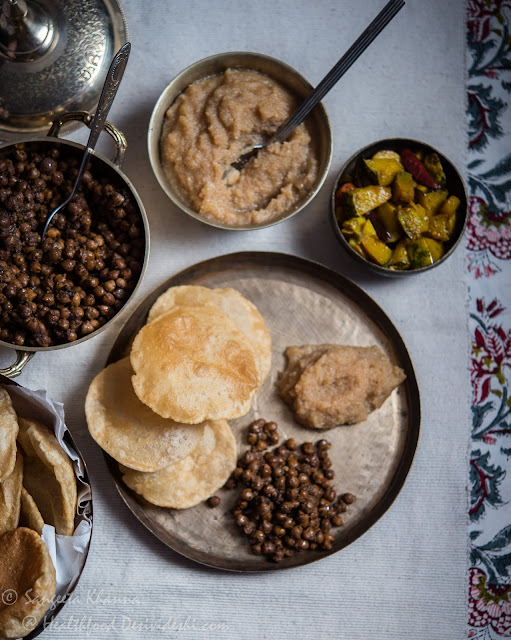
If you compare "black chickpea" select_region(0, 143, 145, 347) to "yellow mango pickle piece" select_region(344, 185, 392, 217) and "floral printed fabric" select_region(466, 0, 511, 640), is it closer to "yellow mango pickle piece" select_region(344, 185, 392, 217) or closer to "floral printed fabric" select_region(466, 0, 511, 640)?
"yellow mango pickle piece" select_region(344, 185, 392, 217)

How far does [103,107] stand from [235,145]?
1.77ft

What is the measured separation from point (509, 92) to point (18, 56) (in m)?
2.22

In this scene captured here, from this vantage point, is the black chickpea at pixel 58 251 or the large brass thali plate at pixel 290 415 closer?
the black chickpea at pixel 58 251

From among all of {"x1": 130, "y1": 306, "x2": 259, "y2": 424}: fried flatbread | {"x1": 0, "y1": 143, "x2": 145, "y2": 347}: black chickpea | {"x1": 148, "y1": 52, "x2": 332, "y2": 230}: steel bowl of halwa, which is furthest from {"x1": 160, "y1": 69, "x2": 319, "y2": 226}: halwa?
{"x1": 130, "y1": 306, "x2": 259, "y2": 424}: fried flatbread

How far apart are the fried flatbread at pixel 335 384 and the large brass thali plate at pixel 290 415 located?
71 mm

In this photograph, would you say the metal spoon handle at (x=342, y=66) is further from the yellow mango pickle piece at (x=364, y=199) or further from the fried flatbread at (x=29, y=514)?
the fried flatbread at (x=29, y=514)

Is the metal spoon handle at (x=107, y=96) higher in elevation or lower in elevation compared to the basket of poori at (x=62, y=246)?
higher

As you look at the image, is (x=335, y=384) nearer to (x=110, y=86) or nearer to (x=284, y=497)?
(x=284, y=497)

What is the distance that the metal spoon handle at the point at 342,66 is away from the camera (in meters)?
2.11

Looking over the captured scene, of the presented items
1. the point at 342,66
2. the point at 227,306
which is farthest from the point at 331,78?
the point at 227,306

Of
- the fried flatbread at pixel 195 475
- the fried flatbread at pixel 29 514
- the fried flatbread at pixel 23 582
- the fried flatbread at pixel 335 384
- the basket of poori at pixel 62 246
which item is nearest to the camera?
the fried flatbread at pixel 23 582

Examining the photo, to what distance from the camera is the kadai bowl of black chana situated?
2.40 m

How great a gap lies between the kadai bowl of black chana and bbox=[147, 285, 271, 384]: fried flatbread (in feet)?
1.67

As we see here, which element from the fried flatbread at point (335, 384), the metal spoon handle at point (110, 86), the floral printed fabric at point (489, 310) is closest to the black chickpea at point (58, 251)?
the metal spoon handle at point (110, 86)
